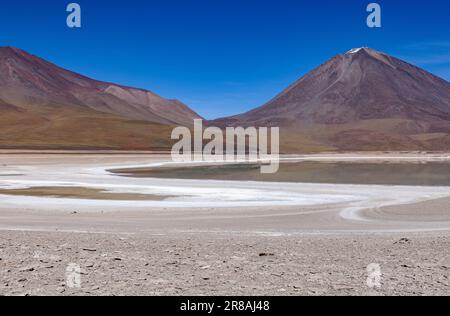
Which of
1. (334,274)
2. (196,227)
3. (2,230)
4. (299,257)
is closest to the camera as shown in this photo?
(334,274)

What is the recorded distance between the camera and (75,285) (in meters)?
7.29

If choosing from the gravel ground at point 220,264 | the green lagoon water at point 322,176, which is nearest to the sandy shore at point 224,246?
the gravel ground at point 220,264

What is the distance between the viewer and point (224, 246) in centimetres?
1058

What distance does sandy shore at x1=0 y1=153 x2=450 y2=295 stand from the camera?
293 inches

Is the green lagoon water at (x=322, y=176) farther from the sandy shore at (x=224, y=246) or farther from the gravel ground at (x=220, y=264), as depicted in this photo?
the gravel ground at (x=220, y=264)

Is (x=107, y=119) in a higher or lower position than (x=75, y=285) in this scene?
higher

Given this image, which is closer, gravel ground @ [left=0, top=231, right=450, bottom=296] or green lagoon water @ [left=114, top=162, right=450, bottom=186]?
gravel ground @ [left=0, top=231, right=450, bottom=296]

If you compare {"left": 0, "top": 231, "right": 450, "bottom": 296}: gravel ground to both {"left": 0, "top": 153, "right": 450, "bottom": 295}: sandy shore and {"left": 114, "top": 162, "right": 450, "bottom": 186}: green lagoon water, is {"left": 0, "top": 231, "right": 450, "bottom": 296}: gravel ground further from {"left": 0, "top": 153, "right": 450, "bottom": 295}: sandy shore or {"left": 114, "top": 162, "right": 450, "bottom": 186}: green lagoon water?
{"left": 114, "top": 162, "right": 450, "bottom": 186}: green lagoon water

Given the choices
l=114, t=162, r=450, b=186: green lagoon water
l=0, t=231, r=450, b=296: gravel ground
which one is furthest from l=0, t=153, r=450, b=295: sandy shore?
l=114, t=162, r=450, b=186: green lagoon water

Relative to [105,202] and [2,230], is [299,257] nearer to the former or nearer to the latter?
[2,230]

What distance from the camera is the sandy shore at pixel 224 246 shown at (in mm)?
7434

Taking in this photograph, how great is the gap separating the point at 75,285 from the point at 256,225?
26.8ft
